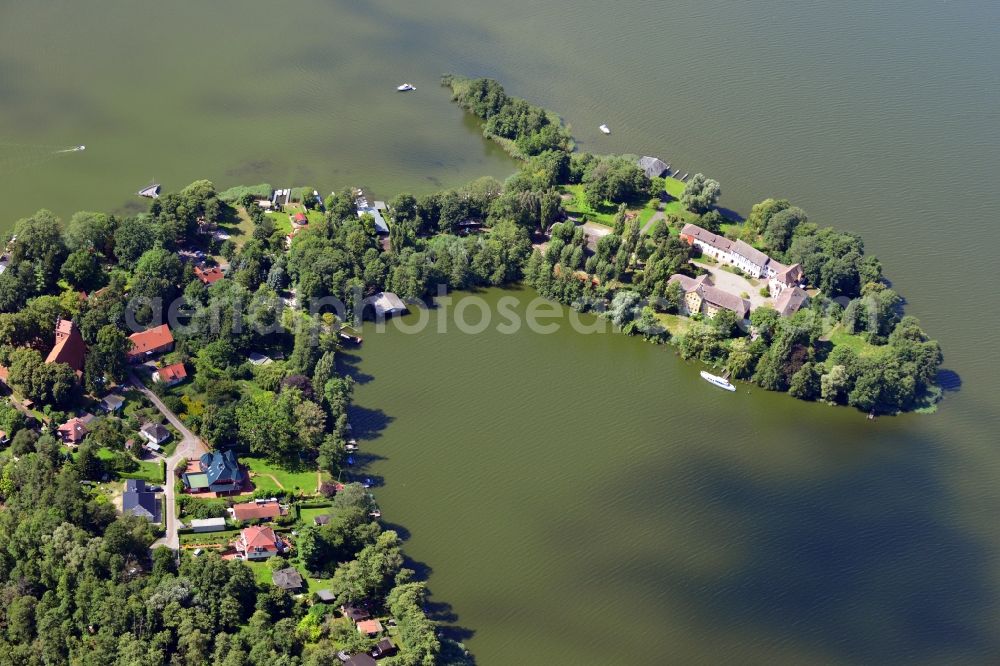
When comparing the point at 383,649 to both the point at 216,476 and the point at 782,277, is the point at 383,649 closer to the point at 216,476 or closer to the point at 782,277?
the point at 216,476

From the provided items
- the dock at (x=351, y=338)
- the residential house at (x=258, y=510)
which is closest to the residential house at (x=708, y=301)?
the dock at (x=351, y=338)

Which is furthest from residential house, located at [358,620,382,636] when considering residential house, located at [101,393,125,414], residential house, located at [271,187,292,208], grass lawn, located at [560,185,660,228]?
grass lawn, located at [560,185,660,228]

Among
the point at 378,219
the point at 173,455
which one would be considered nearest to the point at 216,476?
the point at 173,455

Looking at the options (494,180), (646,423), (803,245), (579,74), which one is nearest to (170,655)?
(646,423)

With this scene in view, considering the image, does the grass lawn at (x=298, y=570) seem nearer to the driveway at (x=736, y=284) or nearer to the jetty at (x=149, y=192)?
the jetty at (x=149, y=192)

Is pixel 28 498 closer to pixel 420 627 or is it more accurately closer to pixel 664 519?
pixel 420 627

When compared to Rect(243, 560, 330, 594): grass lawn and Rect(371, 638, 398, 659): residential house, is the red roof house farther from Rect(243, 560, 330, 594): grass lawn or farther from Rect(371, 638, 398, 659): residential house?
Rect(371, 638, 398, 659): residential house
